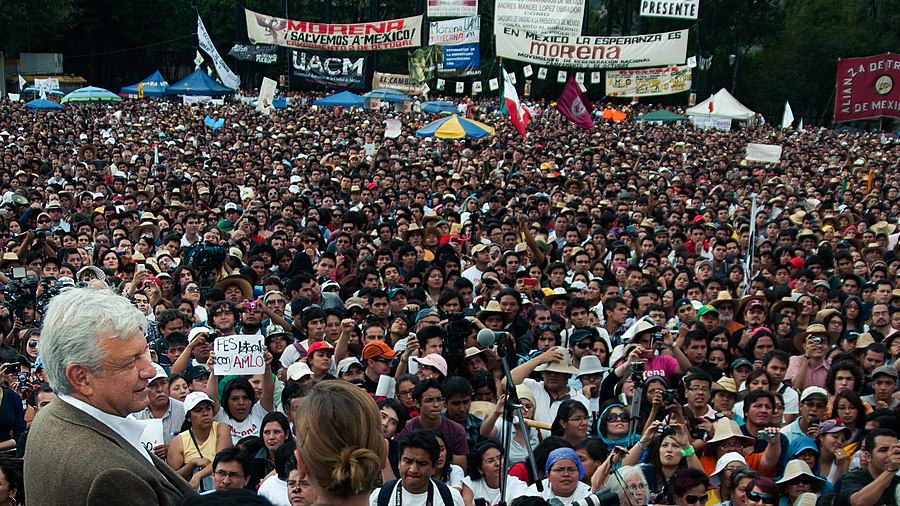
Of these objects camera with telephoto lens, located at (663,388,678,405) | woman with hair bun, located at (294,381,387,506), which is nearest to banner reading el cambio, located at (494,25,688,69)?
camera with telephoto lens, located at (663,388,678,405)

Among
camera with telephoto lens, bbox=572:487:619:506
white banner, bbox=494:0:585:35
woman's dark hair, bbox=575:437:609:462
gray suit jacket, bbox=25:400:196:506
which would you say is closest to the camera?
gray suit jacket, bbox=25:400:196:506

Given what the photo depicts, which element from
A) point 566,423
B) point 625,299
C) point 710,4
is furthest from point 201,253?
point 710,4

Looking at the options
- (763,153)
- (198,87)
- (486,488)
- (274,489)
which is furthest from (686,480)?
(198,87)

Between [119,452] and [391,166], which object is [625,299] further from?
[391,166]

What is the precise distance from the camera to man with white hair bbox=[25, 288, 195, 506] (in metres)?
1.98

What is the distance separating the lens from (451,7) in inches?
1624

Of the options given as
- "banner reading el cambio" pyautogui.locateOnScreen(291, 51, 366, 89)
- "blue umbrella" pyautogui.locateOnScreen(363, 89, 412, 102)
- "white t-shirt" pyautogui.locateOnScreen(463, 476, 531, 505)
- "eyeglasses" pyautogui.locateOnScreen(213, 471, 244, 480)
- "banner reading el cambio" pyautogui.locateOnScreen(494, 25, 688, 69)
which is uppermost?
"banner reading el cambio" pyautogui.locateOnScreen(494, 25, 688, 69)

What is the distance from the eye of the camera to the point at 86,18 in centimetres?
6047

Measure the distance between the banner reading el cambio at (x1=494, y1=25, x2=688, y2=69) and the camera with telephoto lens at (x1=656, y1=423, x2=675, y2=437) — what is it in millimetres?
31997

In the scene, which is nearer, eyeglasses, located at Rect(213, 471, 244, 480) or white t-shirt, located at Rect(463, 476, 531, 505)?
eyeglasses, located at Rect(213, 471, 244, 480)

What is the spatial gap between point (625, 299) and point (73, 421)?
806 cm

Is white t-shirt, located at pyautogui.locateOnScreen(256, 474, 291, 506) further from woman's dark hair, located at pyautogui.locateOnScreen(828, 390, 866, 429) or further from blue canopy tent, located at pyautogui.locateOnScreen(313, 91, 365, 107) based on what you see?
blue canopy tent, located at pyautogui.locateOnScreen(313, 91, 365, 107)

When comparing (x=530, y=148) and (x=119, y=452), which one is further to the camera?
(x=530, y=148)

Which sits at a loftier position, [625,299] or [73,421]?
[73,421]
